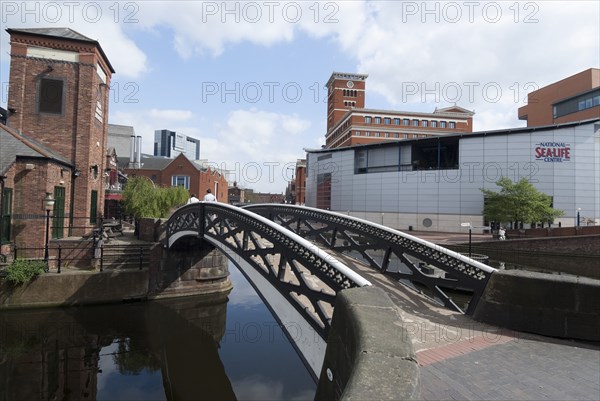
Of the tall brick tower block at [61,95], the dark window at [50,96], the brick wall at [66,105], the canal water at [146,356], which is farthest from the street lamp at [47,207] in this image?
the dark window at [50,96]

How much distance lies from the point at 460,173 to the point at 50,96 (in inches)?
1406

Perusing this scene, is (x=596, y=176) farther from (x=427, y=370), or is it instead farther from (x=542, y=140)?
(x=427, y=370)

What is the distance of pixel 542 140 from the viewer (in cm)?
3344

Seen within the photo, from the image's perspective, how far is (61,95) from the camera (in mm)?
16703

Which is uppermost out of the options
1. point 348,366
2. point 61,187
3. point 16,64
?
point 16,64

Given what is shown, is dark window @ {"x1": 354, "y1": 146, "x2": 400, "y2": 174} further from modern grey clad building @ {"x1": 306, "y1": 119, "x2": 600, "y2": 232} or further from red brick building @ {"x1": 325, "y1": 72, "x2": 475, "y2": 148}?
red brick building @ {"x1": 325, "y1": 72, "x2": 475, "y2": 148}

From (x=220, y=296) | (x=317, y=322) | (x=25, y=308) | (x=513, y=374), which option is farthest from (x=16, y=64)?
(x=513, y=374)

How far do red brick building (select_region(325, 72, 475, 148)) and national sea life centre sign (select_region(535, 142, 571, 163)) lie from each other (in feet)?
93.6

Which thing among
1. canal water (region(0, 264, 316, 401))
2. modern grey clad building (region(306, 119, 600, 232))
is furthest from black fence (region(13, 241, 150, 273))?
modern grey clad building (region(306, 119, 600, 232))

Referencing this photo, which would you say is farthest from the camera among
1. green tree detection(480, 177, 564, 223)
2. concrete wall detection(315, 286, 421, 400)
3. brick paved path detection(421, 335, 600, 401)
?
green tree detection(480, 177, 564, 223)

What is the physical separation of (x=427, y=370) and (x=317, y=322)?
177cm

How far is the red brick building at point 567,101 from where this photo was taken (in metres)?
48.8

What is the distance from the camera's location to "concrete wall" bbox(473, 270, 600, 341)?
16.6 feet

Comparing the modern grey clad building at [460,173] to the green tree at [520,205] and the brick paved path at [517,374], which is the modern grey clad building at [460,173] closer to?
the green tree at [520,205]
